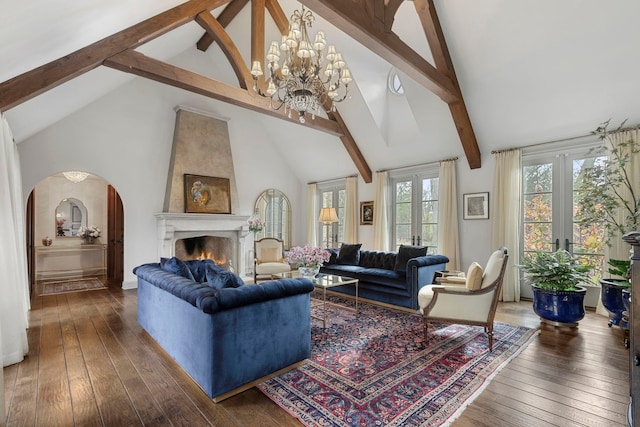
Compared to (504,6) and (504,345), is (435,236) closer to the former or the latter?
(504,345)

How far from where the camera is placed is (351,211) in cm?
784

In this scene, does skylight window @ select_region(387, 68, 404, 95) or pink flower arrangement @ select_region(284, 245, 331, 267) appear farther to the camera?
skylight window @ select_region(387, 68, 404, 95)

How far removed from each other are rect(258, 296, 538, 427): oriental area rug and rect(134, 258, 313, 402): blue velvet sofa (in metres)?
0.21

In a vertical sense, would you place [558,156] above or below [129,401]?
above

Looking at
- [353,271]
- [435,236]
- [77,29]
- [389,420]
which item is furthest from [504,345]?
[77,29]

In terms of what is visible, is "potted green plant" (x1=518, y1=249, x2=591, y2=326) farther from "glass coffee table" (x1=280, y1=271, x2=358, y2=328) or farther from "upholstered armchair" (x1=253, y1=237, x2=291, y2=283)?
"upholstered armchair" (x1=253, y1=237, x2=291, y2=283)

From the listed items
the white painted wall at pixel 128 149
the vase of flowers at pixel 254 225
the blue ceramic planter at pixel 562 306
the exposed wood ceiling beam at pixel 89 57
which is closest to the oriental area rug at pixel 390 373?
the blue ceramic planter at pixel 562 306

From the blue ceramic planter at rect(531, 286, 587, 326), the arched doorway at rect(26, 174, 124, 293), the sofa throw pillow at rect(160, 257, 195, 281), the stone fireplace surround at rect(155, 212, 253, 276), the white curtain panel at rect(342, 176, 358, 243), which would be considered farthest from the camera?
the white curtain panel at rect(342, 176, 358, 243)

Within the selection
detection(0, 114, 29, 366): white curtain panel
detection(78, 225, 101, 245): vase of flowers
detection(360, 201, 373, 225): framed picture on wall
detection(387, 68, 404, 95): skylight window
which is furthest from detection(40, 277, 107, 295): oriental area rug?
detection(387, 68, 404, 95): skylight window

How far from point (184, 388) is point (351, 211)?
5.90m

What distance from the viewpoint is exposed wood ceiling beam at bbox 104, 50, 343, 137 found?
3.97 m

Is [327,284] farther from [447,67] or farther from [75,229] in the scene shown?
[75,229]

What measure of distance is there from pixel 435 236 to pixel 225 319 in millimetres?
5192

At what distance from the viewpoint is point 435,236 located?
6.45 meters
